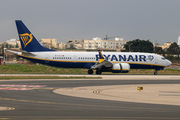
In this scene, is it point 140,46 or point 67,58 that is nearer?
point 67,58

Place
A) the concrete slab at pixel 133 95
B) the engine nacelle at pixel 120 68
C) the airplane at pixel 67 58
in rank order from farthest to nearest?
1. the airplane at pixel 67 58
2. the engine nacelle at pixel 120 68
3. the concrete slab at pixel 133 95

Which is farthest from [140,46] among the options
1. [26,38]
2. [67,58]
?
[26,38]

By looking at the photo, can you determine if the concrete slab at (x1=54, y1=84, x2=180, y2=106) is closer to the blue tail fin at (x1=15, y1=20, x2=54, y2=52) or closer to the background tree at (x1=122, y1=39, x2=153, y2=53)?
the blue tail fin at (x1=15, y1=20, x2=54, y2=52)

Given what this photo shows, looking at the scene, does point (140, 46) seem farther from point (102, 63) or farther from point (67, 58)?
point (67, 58)

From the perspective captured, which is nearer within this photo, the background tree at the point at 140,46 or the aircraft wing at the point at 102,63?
the aircraft wing at the point at 102,63

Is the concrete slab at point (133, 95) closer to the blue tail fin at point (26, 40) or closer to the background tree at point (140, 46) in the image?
the blue tail fin at point (26, 40)

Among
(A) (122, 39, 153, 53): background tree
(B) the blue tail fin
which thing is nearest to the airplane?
(B) the blue tail fin

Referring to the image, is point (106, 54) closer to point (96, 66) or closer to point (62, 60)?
point (96, 66)

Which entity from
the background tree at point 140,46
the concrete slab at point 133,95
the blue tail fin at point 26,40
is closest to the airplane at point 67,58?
the blue tail fin at point 26,40

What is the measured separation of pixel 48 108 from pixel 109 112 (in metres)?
3.25

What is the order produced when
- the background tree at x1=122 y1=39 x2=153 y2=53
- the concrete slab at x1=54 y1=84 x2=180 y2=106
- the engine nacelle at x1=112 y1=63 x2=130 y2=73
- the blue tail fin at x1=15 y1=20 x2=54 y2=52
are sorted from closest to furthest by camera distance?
the concrete slab at x1=54 y1=84 x2=180 y2=106, the engine nacelle at x1=112 y1=63 x2=130 y2=73, the blue tail fin at x1=15 y1=20 x2=54 y2=52, the background tree at x1=122 y1=39 x2=153 y2=53

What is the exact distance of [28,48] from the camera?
47781 mm

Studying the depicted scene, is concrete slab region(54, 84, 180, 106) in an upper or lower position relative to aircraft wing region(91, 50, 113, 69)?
lower

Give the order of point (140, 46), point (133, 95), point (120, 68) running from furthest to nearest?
point (140, 46) < point (120, 68) < point (133, 95)
